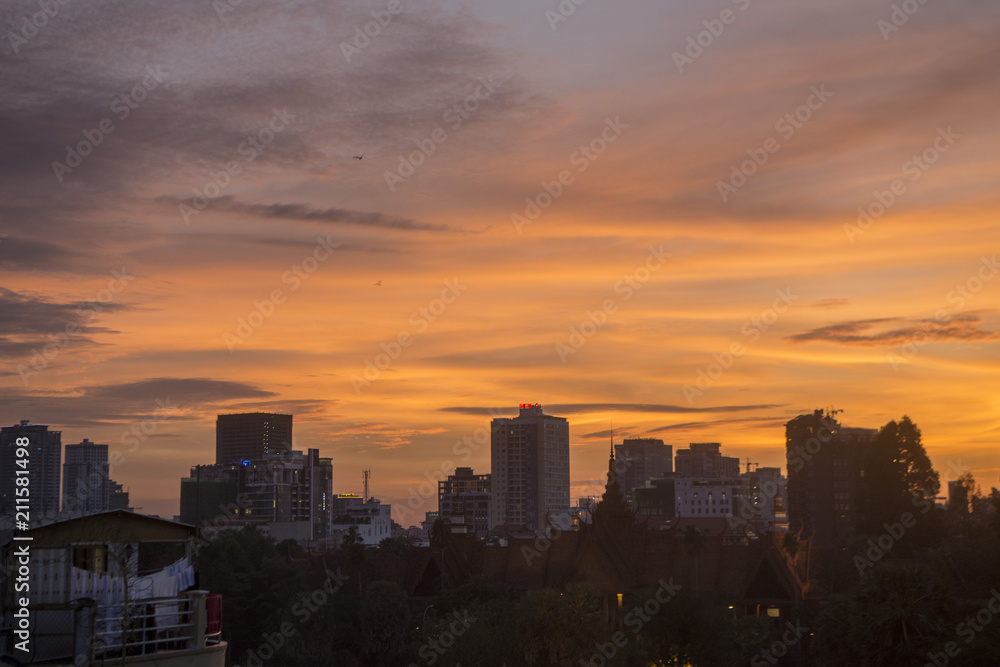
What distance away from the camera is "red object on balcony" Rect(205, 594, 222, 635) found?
19.0 m

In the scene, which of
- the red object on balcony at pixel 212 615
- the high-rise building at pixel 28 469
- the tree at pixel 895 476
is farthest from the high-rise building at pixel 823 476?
the red object on balcony at pixel 212 615

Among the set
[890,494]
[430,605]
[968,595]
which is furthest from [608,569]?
[968,595]

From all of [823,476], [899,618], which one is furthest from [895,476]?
[823,476]

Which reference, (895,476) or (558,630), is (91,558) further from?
(895,476)

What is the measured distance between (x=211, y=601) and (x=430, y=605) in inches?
2442

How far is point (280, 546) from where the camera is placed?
124 metres

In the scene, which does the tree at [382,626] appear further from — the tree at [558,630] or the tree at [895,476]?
the tree at [895,476]

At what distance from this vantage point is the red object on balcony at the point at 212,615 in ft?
62.3

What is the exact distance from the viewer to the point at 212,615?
1914 centimetres

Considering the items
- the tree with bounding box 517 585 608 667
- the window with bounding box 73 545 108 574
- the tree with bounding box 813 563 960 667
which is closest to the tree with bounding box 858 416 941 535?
the tree with bounding box 517 585 608 667

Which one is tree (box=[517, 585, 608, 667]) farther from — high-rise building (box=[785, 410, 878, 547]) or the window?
high-rise building (box=[785, 410, 878, 547])

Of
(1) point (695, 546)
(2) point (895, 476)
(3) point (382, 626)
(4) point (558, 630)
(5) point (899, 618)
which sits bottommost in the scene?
(3) point (382, 626)

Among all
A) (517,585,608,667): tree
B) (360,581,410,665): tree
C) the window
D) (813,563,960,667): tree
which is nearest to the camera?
the window

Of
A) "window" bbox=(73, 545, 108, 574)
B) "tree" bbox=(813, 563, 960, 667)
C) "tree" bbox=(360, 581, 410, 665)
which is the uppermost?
"window" bbox=(73, 545, 108, 574)
